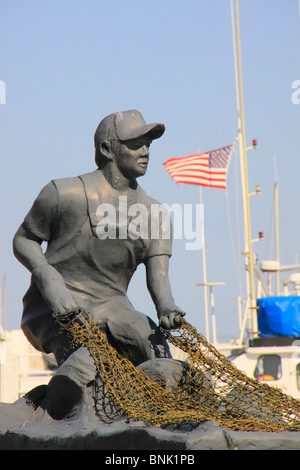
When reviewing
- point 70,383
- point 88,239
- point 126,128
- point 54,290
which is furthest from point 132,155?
point 70,383

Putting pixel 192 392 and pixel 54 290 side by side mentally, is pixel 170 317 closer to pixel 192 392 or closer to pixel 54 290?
pixel 192 392

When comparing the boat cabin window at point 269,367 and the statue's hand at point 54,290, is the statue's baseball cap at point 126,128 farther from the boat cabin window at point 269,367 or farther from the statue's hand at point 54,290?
the boat cabin window at point 269,367

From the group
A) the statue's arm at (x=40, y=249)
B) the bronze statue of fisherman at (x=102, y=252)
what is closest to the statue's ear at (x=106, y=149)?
the bronze statue of fisherman at (x=102, y=252)

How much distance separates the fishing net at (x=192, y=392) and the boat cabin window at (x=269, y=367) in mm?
10893

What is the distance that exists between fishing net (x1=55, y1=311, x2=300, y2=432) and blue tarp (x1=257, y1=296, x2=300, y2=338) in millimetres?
10929

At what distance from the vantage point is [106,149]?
237 inches

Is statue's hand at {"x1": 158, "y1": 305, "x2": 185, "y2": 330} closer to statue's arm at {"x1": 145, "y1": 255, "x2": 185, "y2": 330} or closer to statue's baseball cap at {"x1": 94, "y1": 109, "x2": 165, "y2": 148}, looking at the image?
statue's arm at {"x1": 145, "y1": 255, "x2": 185, "y2": 330}

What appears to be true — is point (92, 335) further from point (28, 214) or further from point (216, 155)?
point (216, 155)

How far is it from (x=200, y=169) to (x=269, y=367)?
4167 mm

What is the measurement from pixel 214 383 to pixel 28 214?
5.41 feet

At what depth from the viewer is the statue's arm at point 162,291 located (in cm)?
566

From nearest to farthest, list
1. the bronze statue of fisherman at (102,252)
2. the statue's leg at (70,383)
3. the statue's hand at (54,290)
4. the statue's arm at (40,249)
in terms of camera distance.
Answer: the statue's leg at (70,383)
the statue's hand at (54,290)
the statue's arm at (40,249)
the bronze statue of fisherman at (102,252)

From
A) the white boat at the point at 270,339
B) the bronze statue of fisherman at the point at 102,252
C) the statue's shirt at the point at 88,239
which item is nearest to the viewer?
the bronze statue of fisherman at the point at 102,252

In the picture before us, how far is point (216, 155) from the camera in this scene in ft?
59.9
